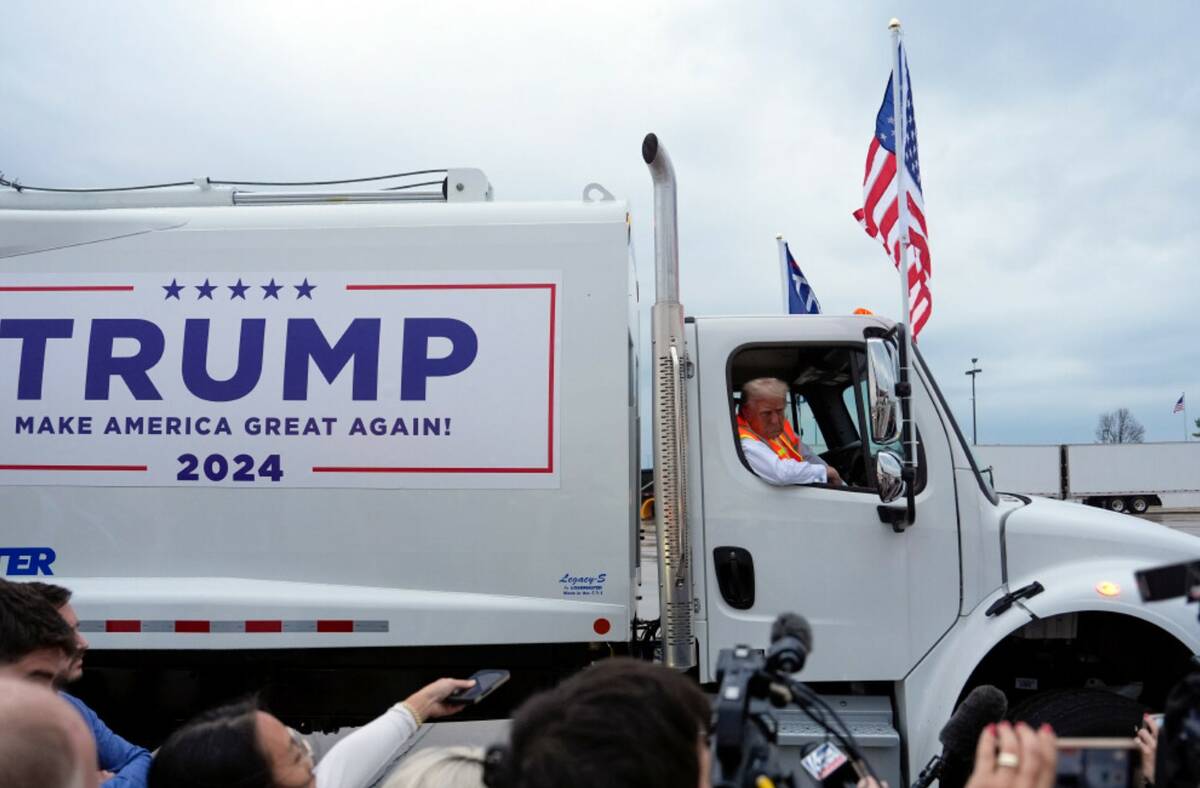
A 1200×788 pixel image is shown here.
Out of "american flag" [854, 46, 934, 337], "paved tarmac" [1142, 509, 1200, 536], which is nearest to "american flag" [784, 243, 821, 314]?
"american flag" [854, 46, 934, 337]

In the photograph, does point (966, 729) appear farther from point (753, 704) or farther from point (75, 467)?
point (75, 467)

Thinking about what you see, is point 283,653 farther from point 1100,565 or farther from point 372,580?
point 1100,565

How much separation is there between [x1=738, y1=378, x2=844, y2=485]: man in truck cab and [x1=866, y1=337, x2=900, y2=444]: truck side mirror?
14.3 inches

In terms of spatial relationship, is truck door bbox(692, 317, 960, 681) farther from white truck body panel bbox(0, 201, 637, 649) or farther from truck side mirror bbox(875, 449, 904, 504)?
white truck body panel bbox(0, 201, 637, 649)

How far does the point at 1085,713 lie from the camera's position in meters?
3.42

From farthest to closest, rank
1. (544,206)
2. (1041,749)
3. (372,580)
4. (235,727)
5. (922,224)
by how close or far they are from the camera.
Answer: (922,224)
(544,206)
(372,580)
(235,727)
(1041,749)

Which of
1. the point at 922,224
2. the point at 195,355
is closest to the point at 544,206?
the point at 195,355

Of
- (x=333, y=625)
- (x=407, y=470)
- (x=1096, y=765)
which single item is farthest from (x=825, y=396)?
(x=1096, y=765)

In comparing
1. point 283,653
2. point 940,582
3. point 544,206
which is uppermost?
point 544,206

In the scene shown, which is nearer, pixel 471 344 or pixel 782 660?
pixel 782 660

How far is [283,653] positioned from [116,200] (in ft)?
6.99

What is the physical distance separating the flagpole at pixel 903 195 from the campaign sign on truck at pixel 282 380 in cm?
137

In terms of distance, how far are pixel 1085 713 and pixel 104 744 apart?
11.4ft

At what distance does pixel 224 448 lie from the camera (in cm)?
360
